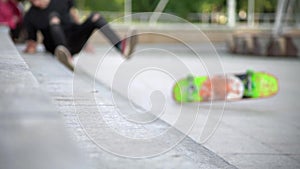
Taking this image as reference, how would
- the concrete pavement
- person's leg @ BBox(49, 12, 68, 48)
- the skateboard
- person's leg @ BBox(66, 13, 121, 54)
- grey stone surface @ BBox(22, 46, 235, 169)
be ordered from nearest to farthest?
1. grey stone surface @ BBox(22, 46, 235, 169)
2. the concrete pavement
3. the skateboard
4. person's leg @ BBox(66, 13, 121, 54)
5. person's leg @ BBox(49, 12, 68, 48)

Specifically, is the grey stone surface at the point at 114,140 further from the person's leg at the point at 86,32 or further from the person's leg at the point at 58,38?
the person's leg at the point at 86,32

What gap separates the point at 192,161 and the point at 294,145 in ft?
4.78

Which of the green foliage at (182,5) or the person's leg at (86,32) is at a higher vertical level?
the person's leg at (86,32)

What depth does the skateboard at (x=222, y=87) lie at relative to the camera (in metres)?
5.98

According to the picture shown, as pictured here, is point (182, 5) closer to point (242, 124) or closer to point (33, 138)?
point (242, 124)

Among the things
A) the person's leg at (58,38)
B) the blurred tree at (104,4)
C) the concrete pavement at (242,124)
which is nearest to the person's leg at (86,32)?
the person's leg at (58,38)

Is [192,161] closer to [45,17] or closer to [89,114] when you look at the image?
[89,114]

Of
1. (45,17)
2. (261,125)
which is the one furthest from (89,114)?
(45,17)

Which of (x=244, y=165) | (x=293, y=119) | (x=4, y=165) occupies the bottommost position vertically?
(x=293, y=119)

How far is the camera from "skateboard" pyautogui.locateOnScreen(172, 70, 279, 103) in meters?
5.98

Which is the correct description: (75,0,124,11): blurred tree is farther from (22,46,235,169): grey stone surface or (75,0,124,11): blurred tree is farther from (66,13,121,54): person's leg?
(22,46,235,169): grey stone surface

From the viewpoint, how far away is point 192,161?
2.82 m

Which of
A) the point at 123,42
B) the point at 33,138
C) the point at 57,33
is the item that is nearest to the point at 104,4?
the point at 57,33

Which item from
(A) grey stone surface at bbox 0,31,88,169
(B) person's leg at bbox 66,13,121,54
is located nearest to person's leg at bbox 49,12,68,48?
(B) person's leg at bbox 66,13,121,54
